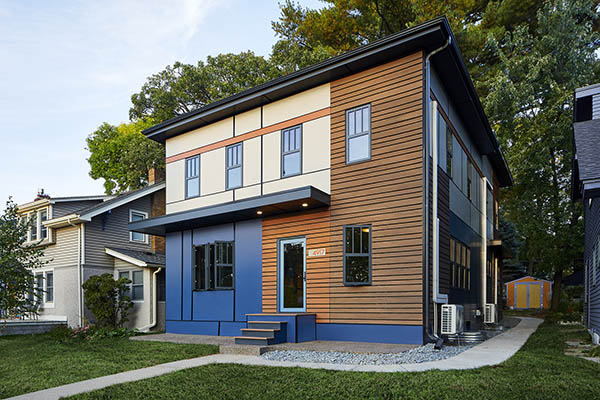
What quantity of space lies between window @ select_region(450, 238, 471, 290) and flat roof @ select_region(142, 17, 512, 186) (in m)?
3.54

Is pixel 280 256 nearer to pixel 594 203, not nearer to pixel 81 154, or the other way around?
pixel 594 203

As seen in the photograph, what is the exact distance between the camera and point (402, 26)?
24.8 m

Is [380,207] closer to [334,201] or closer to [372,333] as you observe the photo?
[334,201]

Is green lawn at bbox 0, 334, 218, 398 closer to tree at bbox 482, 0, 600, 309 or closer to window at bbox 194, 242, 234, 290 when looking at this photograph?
window at bbox 194, 242, 234, 290

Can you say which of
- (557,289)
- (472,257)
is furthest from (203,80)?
(557,289)

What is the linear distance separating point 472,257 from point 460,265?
2126mm

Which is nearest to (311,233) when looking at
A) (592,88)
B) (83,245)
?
(592,88)

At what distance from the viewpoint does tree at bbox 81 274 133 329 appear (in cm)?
1569

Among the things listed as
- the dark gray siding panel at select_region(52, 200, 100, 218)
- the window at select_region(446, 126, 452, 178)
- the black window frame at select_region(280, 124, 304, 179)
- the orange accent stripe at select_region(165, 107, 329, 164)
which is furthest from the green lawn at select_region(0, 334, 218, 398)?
the dark gray siding panel at select_region(52, 200, 100, 218)

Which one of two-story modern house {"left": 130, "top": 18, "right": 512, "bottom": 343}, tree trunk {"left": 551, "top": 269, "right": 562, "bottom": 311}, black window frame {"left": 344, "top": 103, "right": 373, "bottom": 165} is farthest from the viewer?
tree trunk {"left": 551, "top": 269, "right": 562, "bottom": 311}

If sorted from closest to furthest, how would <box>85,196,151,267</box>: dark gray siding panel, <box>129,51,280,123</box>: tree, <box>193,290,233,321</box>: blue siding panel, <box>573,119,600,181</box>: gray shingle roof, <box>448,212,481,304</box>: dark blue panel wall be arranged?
<box>573,119,600,181</box>: gray shingle roof
<box>448,212,481,304</box>: dark blue panel wall
<box>193,290,233,321</box>: blue siding panel
<box>85,196,151,267</box>: dark gray siding panel
<box>129,51,280,123</box>: tree

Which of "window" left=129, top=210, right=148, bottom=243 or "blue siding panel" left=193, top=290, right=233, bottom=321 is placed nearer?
"blue siding panel" left=193, top=290, right=233, bottom=321

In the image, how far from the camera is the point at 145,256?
1802 centimetres

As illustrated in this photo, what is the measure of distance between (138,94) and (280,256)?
22949 mm
